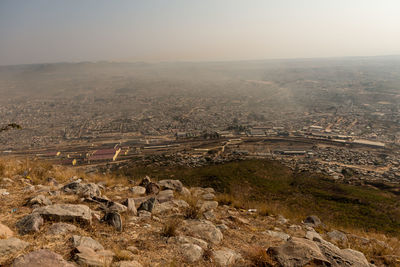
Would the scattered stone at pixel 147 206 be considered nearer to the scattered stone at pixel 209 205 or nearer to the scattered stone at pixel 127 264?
the scattered stone at pixel 209 205

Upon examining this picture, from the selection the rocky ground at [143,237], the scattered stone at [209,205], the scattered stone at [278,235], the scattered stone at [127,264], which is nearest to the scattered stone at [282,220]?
the rocky ground at [143,237]

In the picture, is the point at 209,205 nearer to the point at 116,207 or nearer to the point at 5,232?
the point at 116,207

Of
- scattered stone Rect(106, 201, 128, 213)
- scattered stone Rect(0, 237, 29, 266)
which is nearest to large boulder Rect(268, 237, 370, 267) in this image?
scattered stone Rect(106, 201, 128, 213)

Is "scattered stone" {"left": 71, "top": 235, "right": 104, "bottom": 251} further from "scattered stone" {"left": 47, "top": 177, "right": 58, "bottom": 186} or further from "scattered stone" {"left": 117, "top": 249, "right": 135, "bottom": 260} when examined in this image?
"scattered stone" {"left": 47, "top": 177, "right": 58, "bottom": 186}

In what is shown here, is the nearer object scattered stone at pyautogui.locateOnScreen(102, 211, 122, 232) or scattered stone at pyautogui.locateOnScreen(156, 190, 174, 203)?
scattered stone at pyautogui.locateOnScreen(102, 211, 122, 232)

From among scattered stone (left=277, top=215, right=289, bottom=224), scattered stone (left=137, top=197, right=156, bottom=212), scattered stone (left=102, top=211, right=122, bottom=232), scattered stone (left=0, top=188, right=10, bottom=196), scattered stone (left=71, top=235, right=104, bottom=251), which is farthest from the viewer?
scattered stone (left=277, top=215, right=289, bottom=224)

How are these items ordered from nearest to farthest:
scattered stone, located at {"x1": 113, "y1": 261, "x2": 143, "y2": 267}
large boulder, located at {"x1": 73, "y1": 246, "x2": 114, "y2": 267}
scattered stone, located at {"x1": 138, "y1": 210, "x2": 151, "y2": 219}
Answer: large boulder, located at {"x1": 73, "y1": 246, "x2": 114, "y2": 267}, scattered stone, located at {"x1": 113, "y1": 261, "x2": 143, "y2": 267}, scattered stone, located at {"x1": 138, "y1": 210, "x2": 151, "y2": 219}

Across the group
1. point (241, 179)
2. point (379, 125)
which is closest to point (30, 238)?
point (241, 179)
